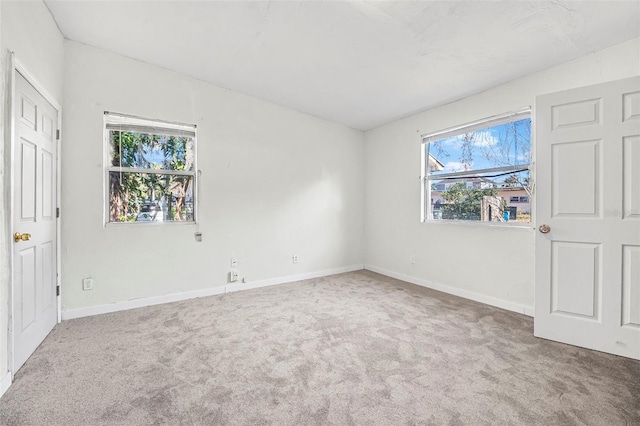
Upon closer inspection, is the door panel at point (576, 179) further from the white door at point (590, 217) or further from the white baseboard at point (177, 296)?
the white baseboard at point (177, 296)

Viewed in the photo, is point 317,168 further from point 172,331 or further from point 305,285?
point 172,331

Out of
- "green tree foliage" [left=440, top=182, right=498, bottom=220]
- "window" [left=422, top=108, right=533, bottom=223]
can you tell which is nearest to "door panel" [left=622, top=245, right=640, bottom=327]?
"window" [left=422, top=108, right=533, bottom=223]

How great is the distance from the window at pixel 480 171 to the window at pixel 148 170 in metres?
3.26

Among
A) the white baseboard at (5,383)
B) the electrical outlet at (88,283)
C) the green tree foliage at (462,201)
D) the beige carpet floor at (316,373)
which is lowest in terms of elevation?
the beige carpet floor at (316,373)

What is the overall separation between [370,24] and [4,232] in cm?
301

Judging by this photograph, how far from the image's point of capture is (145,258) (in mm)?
3225

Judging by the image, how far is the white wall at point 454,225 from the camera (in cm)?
262

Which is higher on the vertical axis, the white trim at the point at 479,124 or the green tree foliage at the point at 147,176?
the white trim at the point at 479,124

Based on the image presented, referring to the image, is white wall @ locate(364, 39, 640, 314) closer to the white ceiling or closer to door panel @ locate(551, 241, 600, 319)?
the white ceiling

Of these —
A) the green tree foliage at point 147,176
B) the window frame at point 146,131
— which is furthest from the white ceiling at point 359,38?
the green tree foliage at point 147,176

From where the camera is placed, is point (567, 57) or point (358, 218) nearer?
point (567, 57)

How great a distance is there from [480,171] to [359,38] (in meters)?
2.13

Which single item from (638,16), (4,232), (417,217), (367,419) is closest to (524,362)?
(367,419)

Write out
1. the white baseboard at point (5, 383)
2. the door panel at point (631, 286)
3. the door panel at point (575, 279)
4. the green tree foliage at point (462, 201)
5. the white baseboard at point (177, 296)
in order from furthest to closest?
the green tree foliage at point (462, 201), the white baseboard at point (177, 296), the door panel at point (575, 279), the door panel at point (631, 286), the white baseboard at point (5, 383)
